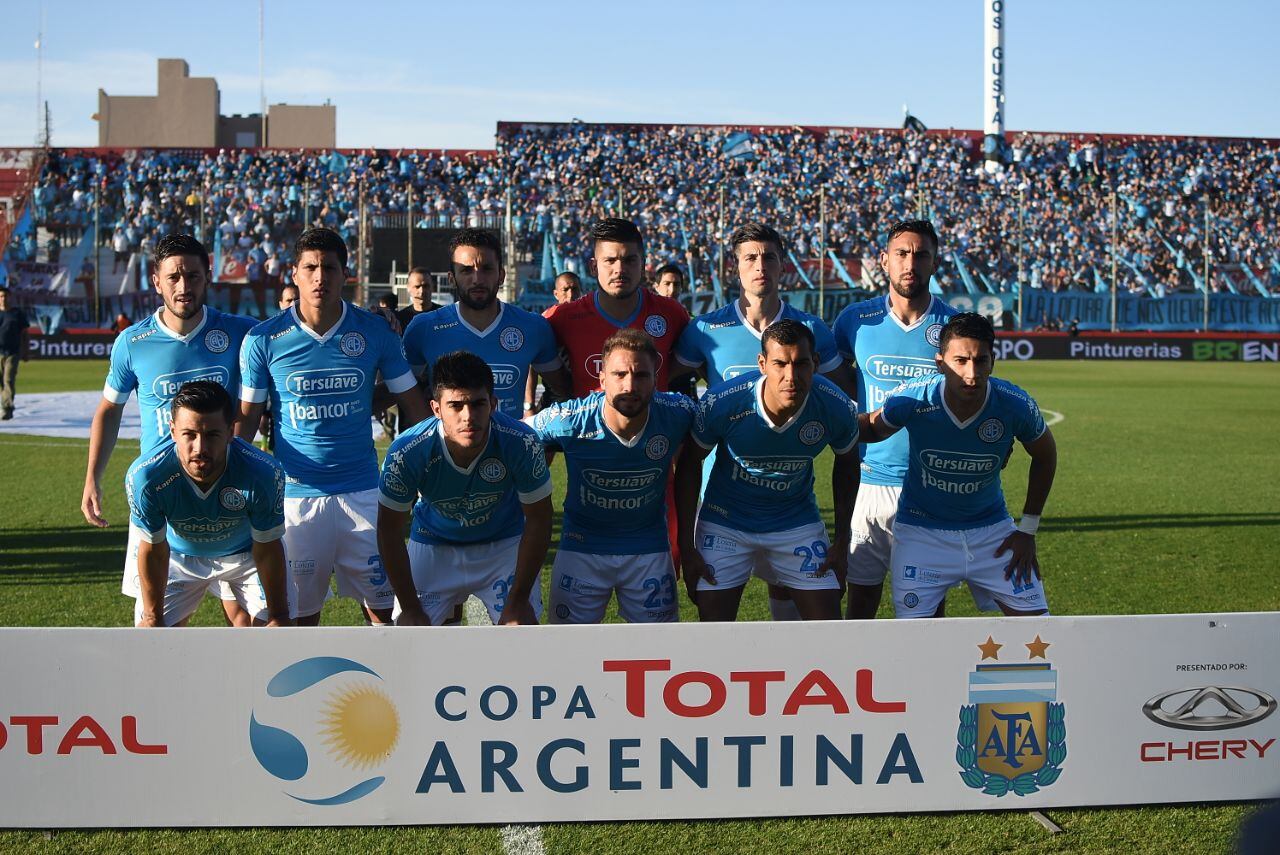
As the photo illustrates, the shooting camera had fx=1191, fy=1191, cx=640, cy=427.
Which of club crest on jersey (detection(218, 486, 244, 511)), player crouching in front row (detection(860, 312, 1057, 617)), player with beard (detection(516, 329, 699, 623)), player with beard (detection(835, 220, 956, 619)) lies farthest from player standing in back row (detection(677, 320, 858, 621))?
club crest on jersey (detection(218, 486, 244, 511))

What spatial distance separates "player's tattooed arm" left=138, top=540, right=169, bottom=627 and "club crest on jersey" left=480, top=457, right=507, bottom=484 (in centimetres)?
125

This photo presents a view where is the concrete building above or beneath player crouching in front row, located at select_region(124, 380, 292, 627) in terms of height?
above

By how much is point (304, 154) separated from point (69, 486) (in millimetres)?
32611

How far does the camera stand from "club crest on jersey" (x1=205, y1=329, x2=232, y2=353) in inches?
207

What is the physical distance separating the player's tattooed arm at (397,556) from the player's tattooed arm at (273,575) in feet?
1.32

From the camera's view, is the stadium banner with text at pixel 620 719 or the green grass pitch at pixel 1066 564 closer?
the stadium banner with text at pixel 620 719

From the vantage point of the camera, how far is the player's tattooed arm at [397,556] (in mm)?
4539

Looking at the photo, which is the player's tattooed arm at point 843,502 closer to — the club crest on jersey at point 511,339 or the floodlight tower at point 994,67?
the club crest on jersey at point 511,339

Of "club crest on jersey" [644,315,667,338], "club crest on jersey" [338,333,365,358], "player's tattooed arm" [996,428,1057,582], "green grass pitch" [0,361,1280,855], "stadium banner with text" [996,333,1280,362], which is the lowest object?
"green grass pitch" [0,361,1280,855]

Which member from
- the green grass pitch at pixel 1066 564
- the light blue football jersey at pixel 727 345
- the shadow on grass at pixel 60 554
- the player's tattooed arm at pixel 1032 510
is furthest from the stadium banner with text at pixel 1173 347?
the player's tattooed arm at pixel 1032 510

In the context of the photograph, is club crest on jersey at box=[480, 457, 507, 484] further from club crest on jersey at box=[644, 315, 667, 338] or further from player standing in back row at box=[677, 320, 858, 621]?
club crest on jersey at box=[644, 315, 667, 338]

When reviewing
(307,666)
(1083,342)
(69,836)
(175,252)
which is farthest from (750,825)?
(1083,342)

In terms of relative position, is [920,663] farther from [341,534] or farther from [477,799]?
[341,534]

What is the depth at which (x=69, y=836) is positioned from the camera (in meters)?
3.80
